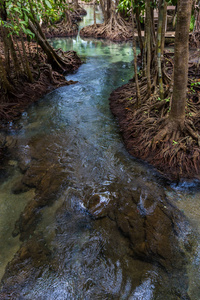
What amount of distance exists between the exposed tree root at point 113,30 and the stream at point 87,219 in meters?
11.6

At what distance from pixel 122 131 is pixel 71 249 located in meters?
3.03

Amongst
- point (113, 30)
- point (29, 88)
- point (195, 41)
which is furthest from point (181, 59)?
point (113, 30)

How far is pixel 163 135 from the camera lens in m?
4.07

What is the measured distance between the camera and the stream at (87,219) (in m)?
2.37

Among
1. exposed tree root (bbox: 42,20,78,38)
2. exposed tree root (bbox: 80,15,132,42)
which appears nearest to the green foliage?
exposed tree root (bbox: 80,15,132,42)

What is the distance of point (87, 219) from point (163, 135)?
2149 mm

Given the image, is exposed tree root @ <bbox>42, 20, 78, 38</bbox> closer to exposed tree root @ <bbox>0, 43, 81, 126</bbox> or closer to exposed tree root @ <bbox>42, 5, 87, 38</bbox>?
exposed tree root @ <bbox>42, 5, 87, 38</bbox>

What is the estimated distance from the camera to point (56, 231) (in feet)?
9.59

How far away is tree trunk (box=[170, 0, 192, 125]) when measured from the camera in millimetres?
3055

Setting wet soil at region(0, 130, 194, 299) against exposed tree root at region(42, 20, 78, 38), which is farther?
exposed tree root at region(42, 20, 78, 38)

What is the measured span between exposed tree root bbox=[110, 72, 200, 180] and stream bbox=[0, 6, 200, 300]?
0.21 meters

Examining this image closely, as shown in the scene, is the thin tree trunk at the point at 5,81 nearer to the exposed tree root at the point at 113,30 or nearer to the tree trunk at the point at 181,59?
the tree trunk at the point at 181,59

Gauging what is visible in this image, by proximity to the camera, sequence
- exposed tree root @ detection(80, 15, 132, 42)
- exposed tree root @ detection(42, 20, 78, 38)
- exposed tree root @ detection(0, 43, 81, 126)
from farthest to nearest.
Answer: exposed tree root @ detection(42, 20, 78, 38) < exposed tree root @ detection(80, 15, 132, 42) < exposed tree root @ detection(0, 43, 81, 126)

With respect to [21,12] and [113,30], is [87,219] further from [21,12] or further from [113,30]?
[113,30]
